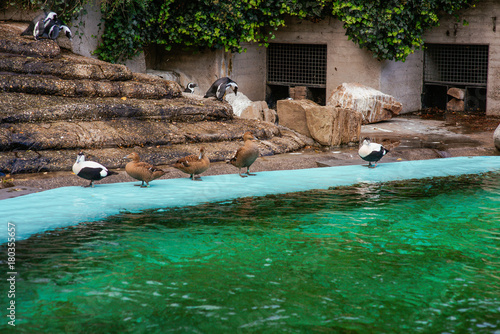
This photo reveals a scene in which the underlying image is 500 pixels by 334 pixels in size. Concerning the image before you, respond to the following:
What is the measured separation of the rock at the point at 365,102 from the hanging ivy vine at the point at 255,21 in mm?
1396

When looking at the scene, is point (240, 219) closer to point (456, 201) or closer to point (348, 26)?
point (456, 201)

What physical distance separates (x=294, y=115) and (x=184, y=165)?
3968 millimetres

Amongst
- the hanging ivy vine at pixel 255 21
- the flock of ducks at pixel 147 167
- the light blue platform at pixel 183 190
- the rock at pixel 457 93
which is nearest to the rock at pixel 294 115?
the light blue platform at pixel 183 190

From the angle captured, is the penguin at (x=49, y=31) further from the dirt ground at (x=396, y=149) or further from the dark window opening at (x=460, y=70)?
the dark window opening at (x=460, y=70)

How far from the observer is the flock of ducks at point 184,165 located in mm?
6824

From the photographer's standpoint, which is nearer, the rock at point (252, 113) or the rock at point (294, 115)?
the rock at point (294, 115)

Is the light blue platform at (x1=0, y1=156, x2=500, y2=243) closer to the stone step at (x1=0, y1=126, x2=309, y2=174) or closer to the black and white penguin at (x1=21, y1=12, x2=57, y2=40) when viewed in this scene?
the stone step at (x1=0, y1=126, x2=309, y2=174)

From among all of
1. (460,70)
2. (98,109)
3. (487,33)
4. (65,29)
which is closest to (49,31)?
(65,29)

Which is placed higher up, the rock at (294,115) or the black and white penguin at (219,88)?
the black and white penguin at (219,88)

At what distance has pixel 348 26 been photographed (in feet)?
45.2

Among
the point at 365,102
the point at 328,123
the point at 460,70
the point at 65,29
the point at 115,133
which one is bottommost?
the point at 115,133

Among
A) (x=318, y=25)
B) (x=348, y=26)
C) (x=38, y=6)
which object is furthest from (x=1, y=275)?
(x=318, y=25)

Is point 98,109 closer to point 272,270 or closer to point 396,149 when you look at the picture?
point 396,149

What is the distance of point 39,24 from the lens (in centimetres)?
1023
